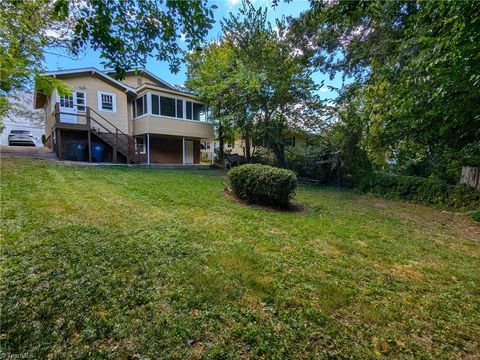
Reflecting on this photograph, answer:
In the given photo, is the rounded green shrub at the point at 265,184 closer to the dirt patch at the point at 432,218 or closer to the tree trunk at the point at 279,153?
the dirt patch at the point at 432,218

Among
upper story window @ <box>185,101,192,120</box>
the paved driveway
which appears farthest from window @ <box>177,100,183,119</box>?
the paved driveway

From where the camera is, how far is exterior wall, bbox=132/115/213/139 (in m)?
15.2

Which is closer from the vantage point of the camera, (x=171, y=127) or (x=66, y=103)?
(x=66, y=103)

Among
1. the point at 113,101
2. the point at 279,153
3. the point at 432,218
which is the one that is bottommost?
the point at 432,218

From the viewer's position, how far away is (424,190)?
9.12 meters

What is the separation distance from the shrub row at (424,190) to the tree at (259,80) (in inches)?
225

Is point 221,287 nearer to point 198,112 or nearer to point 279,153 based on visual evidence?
point 279,153

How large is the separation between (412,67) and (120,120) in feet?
51.8

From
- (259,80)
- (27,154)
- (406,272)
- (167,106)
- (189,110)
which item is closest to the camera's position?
(406,272)

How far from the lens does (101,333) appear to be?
1.96 metres

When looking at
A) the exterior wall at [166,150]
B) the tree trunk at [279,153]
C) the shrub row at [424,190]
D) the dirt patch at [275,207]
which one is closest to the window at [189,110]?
the exterior wall at [166,150]

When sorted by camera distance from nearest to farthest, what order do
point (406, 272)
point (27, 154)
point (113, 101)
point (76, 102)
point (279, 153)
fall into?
point (406, 272)
point (27, 154)
point (76, 102)
point (279, 153)
point (113, 101)

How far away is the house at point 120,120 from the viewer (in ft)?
45.2

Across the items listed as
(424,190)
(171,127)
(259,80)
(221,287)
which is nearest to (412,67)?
(221,287)
